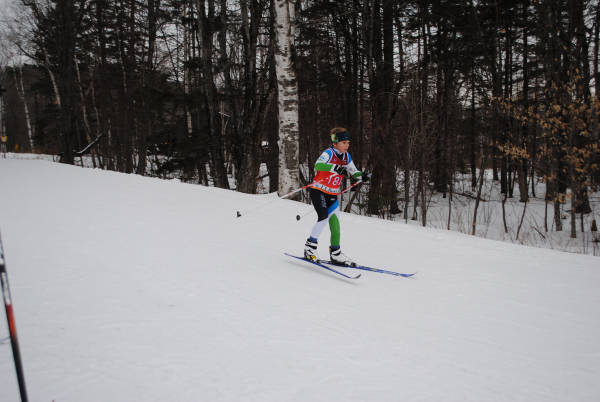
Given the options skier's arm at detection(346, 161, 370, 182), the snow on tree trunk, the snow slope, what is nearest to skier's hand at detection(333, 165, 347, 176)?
skier's arm at detection(346, 161, 370, 182)

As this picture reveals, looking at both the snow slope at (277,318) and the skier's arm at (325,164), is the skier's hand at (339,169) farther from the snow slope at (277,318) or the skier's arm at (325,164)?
the snow slope at (277,318)

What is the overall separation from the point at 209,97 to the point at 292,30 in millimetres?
6465

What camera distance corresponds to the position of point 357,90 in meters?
18.6

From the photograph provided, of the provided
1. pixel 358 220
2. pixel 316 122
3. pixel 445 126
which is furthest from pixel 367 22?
pixel 358 220

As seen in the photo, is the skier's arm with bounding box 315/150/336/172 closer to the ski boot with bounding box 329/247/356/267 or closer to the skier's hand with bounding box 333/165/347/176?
the skier's hand with bounding box 333/165/347/176

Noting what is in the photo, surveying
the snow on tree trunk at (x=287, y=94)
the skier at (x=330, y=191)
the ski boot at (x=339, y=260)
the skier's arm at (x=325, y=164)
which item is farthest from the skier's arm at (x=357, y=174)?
the snow on tree trunk at (x=287, y=94)

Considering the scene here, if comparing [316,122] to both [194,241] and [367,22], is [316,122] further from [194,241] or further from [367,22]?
[194,241]

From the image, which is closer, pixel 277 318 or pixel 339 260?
pixel 277 318

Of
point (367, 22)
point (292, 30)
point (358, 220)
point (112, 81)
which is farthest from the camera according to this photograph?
point (112, 81)

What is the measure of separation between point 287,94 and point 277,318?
7.40 meters

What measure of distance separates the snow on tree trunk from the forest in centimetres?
4

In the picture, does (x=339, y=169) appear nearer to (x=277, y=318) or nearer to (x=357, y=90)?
(x=277, y=318)

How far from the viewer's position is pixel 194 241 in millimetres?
5891

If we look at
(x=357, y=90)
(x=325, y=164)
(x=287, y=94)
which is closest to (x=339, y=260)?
(x=325, y=164)
